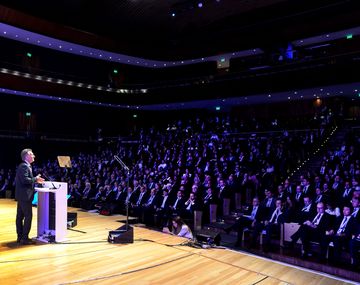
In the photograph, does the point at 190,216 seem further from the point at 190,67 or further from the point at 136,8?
the point at 190,67

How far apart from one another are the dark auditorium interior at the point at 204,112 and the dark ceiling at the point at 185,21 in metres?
0.05

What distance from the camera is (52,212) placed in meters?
4.46

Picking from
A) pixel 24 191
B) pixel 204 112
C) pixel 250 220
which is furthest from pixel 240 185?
pixel 204 112

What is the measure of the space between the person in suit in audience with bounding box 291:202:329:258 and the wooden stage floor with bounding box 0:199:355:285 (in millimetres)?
958

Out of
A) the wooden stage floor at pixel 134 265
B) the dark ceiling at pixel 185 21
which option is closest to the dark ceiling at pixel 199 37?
the dark ceiling at pixel 185 21

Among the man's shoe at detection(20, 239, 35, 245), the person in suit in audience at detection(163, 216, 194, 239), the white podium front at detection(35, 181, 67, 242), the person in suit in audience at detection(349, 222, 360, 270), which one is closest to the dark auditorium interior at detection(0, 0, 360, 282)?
the person in suit in audience at detection(349, 222, 360, 270)

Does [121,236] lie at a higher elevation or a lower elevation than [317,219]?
lower

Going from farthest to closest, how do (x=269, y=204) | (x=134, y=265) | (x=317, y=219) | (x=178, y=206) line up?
(x=178, y=206)
(x=269, y=204)
(x=317, y=219)
(x=134, y=265)

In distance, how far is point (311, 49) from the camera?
1320 cm

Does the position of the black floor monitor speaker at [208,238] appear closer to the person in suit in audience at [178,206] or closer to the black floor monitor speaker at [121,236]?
the black floor monitor speaker at [121,236]

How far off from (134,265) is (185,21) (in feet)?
36.6

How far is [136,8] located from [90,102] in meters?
5.30

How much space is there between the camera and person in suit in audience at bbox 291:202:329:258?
192 inches

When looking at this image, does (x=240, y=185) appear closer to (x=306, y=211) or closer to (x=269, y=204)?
(x=269, y=204)
